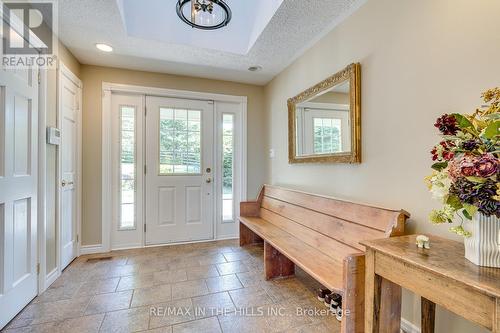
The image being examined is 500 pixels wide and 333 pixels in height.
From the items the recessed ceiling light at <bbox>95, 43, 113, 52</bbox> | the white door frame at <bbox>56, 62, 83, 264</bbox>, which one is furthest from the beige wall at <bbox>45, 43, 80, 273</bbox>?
the recessed ceiling light at <bbox>95, 43, 113, 52</bbox>

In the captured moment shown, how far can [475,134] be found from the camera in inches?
38.1

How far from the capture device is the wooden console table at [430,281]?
2.65 feet

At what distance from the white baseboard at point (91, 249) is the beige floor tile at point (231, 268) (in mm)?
1610

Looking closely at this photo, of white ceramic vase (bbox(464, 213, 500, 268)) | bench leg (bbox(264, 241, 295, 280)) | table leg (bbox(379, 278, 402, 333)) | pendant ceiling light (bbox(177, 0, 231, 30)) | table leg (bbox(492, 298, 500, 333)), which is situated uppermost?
pendant ceiling light (bbox(177, 0, 231, 30))

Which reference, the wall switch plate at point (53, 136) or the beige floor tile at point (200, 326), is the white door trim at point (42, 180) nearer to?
the wall switch plate at point (53, 136)

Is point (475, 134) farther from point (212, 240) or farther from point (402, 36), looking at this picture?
point (212, 240)

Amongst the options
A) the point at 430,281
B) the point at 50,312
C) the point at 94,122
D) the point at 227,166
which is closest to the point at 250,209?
the point at 227,166

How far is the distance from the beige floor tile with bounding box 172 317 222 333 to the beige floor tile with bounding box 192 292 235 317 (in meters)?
0.08

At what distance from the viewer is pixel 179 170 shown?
136 inches

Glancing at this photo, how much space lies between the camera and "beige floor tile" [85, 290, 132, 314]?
1857 mm

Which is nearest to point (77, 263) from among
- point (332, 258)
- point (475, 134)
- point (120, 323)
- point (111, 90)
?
point (120, 323)

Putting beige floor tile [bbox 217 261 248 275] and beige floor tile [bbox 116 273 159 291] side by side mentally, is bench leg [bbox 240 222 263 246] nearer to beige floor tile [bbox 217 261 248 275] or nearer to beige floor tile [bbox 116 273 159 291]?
beige floor tile [bbox 217 261 248 275]

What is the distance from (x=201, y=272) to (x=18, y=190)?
168 cm

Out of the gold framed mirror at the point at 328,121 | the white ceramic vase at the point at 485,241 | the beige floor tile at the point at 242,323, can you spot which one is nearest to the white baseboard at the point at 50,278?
the beige floor tile at the point at 242,323
